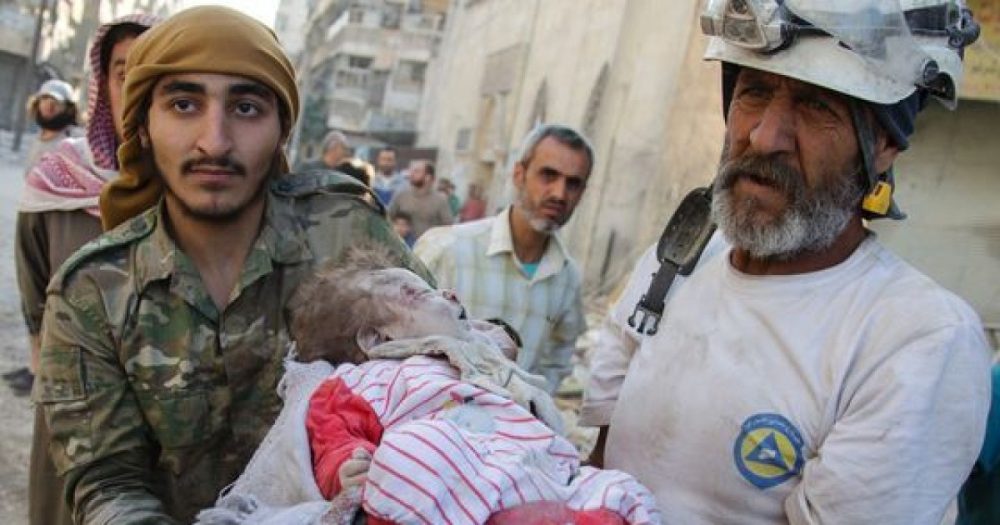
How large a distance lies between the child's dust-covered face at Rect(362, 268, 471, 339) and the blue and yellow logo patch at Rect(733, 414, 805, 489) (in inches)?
28.3

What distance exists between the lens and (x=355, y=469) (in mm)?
1523

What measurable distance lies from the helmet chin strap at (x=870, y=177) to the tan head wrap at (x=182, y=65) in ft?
4.38

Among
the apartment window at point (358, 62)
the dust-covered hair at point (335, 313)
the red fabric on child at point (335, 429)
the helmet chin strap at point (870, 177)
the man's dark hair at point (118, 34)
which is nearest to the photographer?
the red fabric on child at point (335, 429)

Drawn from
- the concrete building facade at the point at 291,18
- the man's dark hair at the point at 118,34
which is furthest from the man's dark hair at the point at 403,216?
the concrete building facade at the point at 291,18

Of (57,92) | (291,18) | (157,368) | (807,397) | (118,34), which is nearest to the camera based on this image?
(807,397)

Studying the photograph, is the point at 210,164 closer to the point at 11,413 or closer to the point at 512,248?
the point at 512,248

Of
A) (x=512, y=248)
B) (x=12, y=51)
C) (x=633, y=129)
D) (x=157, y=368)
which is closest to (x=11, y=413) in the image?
(x=512, y=248)

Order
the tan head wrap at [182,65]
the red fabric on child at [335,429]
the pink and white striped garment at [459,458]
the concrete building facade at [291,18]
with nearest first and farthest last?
the pink and white striped garment at [459,458] → the red fabric on child at [335,429] → the tan head wrap at [182,65] → the concrete building facade at [291,18]

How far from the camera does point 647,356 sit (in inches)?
77.4

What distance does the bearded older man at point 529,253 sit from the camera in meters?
3.84

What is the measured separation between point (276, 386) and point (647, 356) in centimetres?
93

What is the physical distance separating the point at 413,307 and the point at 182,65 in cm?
78

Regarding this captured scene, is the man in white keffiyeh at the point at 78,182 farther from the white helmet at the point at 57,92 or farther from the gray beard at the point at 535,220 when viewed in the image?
the white helmet at the point at 57,92

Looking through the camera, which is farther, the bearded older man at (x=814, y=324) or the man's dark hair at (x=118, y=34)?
the man's dark hair at (x=118, y=34)
